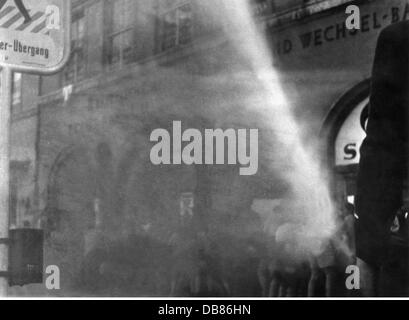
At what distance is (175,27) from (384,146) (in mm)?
1298

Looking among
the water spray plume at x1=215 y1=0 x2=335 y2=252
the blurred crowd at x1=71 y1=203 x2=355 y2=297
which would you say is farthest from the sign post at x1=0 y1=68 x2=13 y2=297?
the water spray plume at x1=215 y1=0 x2=335 y2=252

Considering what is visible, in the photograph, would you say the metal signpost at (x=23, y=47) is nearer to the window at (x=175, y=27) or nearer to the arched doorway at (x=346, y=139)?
the window at (x=175, y=27)

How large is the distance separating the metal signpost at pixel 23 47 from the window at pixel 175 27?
0.53m

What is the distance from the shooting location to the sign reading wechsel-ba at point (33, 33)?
3045mm

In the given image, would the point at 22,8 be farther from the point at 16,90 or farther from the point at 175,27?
the point at 175,27

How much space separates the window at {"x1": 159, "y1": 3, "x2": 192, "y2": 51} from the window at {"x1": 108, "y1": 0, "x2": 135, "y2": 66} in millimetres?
170

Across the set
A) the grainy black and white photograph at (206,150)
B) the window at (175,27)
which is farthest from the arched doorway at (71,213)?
the window at (175,27)

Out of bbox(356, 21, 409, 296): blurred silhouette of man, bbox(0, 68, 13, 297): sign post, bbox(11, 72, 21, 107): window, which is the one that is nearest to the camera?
bbox(356, 21, 409, 296): blurred silhouette of man

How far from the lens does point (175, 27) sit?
303 centimetres

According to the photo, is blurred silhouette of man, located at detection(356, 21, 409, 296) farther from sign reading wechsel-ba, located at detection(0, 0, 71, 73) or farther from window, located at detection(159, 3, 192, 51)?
sign reading wechsel-ba, located at detection(0, 0, 71, 73)

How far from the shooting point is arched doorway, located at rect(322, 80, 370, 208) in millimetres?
2896
